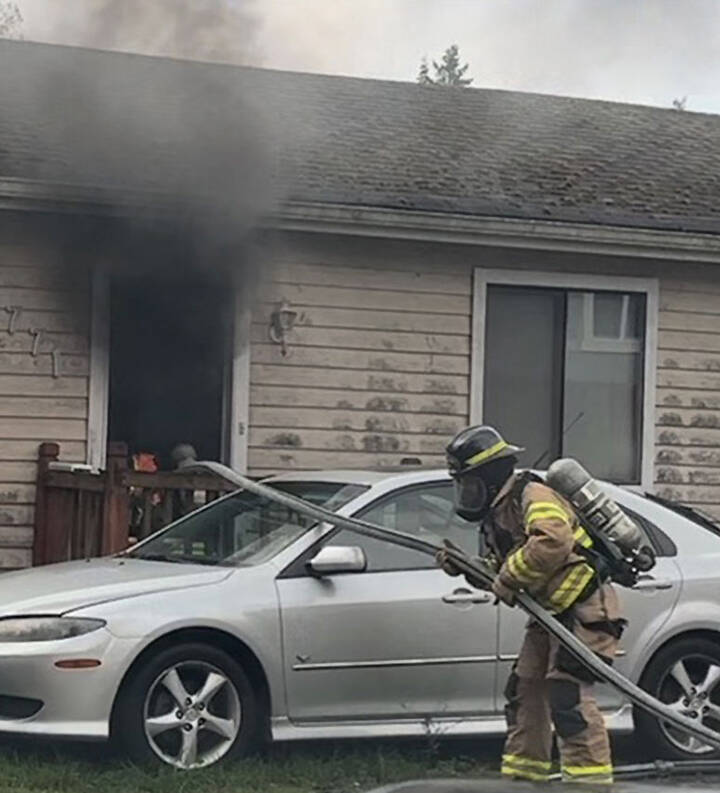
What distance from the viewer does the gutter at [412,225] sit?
33.2 ft

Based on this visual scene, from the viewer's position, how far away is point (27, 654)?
21.7ft

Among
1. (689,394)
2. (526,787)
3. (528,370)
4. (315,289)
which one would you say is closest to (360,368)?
(315,289)

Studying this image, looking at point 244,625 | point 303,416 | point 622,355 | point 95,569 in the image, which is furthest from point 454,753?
point 622,355

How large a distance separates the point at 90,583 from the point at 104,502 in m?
2.17

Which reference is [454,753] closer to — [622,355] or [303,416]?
[303,416]

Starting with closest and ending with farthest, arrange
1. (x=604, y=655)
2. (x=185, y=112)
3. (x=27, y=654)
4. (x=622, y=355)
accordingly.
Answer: (x=604, y=655) < (x=27, y=654) < (x=185, y=112) < (x=622, y=355)

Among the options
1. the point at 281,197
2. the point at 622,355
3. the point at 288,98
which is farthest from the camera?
the point at 288,98

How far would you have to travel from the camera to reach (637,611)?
7.52m

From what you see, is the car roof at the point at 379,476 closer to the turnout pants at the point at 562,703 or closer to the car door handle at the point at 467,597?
the car door handle at the point at 467,597

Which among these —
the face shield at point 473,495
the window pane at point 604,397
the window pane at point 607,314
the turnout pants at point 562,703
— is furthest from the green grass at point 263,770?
the window pane at point 607,314

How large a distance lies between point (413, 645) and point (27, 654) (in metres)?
1.69

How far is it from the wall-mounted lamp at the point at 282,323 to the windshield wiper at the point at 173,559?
3472 mm

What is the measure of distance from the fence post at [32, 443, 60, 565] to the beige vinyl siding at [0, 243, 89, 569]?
0.23 ft

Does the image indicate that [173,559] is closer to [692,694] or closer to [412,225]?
[692,694]
